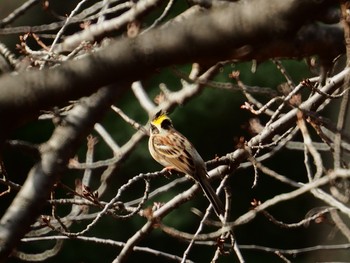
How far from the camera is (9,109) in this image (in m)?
1.92

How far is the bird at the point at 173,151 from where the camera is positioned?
4.55 meters

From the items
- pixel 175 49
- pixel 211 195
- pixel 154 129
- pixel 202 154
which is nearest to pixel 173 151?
pixel 154 129

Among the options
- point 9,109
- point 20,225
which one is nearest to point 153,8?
point 20,225

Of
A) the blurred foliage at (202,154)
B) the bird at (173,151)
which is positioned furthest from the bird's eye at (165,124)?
the blurred foliage at (202,154)

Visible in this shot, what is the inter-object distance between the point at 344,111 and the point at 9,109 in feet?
2.75

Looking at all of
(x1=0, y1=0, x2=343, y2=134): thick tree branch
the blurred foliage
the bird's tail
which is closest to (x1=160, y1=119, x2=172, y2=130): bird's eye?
the bird's tail

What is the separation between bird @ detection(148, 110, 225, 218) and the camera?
4.55 meters

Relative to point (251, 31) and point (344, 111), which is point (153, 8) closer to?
point (344, 111)

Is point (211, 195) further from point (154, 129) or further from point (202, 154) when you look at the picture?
point (202, 154)

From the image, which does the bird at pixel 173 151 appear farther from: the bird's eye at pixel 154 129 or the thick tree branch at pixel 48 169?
the thick tree branch at pixel 48 169

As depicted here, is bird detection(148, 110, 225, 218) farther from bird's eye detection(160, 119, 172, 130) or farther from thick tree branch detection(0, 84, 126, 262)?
thick tree branch detection(0, 84, 126, 262)

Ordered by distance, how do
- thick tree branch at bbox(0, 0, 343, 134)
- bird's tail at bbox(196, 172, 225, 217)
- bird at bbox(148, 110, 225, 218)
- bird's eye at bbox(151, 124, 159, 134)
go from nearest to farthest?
1. thick tree branch at bbox(0, 0, 343, 134)
2. bird's tail at bbox(196, 172, 225, 217)
3. bird at bbox(148, 110, 225, 218)
4. bird's eye at bbox(151, 124, 159, 134)

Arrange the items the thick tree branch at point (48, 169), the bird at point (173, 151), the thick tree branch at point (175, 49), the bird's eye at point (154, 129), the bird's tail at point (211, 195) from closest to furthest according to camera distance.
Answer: the thick tree branch at point (175, 49) < the thick tree branch at point (48, 169) < the bird's tail at point (211, 195) < the bird at point (173, 151) < the bird's eye at point (154, 129)

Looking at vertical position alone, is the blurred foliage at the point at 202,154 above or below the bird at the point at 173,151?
below
